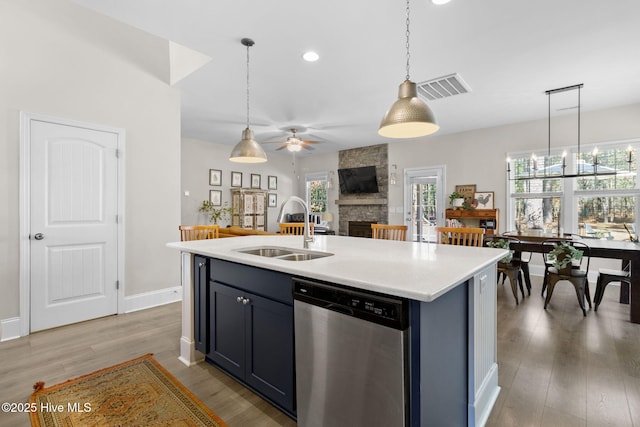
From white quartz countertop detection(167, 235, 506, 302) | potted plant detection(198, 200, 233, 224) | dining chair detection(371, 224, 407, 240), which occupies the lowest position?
white quartz countertop detection(167, 235, 506, 302)

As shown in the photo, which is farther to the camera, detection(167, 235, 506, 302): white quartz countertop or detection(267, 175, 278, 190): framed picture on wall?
detection(267, 175, 278, 190): framed picture on wall

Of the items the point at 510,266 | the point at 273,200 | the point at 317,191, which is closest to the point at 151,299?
the point at 510,266

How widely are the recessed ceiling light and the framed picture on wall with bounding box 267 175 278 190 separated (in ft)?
17.3

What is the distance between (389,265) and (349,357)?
1.61 feet

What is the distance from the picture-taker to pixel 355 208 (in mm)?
7918

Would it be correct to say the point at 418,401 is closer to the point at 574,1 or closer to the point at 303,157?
the point at 574,1

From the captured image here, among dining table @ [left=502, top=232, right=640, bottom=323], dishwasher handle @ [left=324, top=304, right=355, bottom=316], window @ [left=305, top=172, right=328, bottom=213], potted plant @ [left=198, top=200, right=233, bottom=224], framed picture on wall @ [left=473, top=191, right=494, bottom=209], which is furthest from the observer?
window @ [left=305, top=172, right=328, bottom=213]

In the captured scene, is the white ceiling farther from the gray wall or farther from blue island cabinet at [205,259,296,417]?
blue island cabinet at [205,259,296,417]

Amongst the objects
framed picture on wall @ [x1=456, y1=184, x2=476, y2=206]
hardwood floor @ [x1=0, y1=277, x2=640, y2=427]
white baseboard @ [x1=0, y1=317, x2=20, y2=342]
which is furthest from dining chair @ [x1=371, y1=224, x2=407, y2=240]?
white baseboard @ [x1=0, y1=317, x2=20, y2=342]

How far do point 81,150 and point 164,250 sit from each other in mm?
1382

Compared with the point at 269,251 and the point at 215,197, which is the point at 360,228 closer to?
the point at 215,197

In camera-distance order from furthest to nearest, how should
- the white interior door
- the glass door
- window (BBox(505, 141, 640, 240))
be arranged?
the glass door, window (BBox(505, 141, 640, 240)), the white interior door

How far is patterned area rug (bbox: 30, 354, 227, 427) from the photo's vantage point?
65.6 inches

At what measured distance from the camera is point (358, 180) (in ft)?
25.3
